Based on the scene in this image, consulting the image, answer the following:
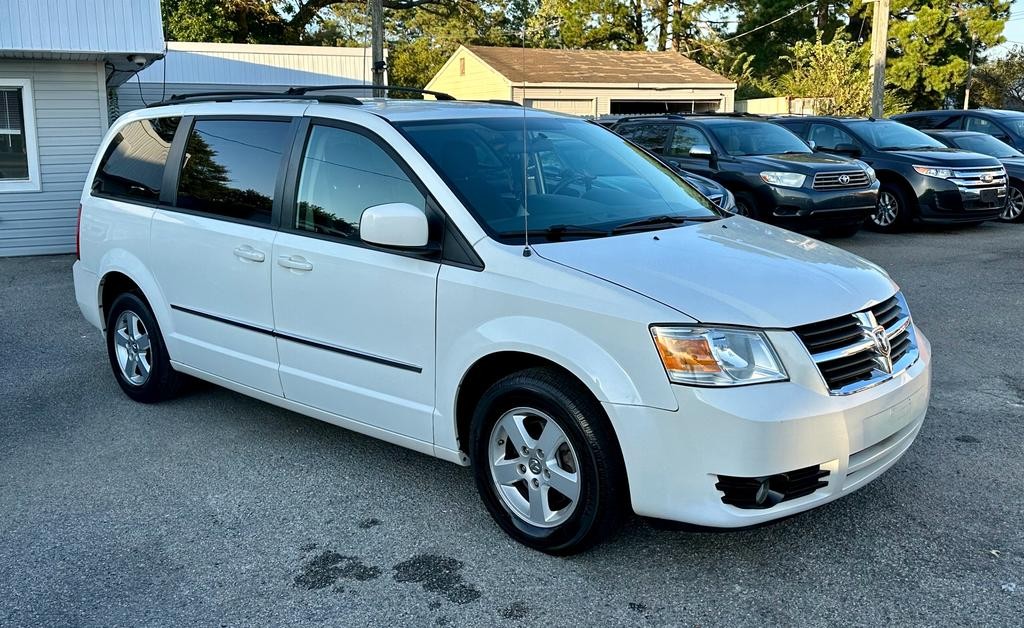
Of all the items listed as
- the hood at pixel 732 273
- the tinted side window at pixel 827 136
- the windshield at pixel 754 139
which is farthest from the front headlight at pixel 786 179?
the hood at pixel 732 273

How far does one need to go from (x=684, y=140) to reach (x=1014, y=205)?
5.74 meters

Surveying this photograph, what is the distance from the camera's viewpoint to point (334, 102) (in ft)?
16.2

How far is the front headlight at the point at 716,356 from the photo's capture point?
135 inches

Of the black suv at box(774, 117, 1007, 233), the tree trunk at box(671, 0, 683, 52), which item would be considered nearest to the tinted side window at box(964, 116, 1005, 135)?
the black suv at box(774, 117, 1007, 233)

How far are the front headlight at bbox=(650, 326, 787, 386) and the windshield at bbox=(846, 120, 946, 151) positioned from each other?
11.6 meters

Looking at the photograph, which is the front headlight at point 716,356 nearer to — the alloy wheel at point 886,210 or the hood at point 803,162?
the hood at point 803,162

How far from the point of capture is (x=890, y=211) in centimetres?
1375

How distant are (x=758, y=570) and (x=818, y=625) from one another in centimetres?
43

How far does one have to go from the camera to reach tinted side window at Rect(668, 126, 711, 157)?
1292cm

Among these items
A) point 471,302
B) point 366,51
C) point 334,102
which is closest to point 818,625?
point 471,302

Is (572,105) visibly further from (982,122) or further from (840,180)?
(840,180)

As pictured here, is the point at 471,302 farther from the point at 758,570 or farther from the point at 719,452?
the point at 758,570

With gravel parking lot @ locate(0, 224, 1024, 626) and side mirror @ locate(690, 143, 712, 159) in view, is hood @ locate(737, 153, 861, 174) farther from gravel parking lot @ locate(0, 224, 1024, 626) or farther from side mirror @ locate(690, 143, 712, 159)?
gravel parking lot @ locate(0, 224, 1024, 626)

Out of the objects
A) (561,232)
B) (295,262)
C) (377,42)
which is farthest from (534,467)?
(377,42)
